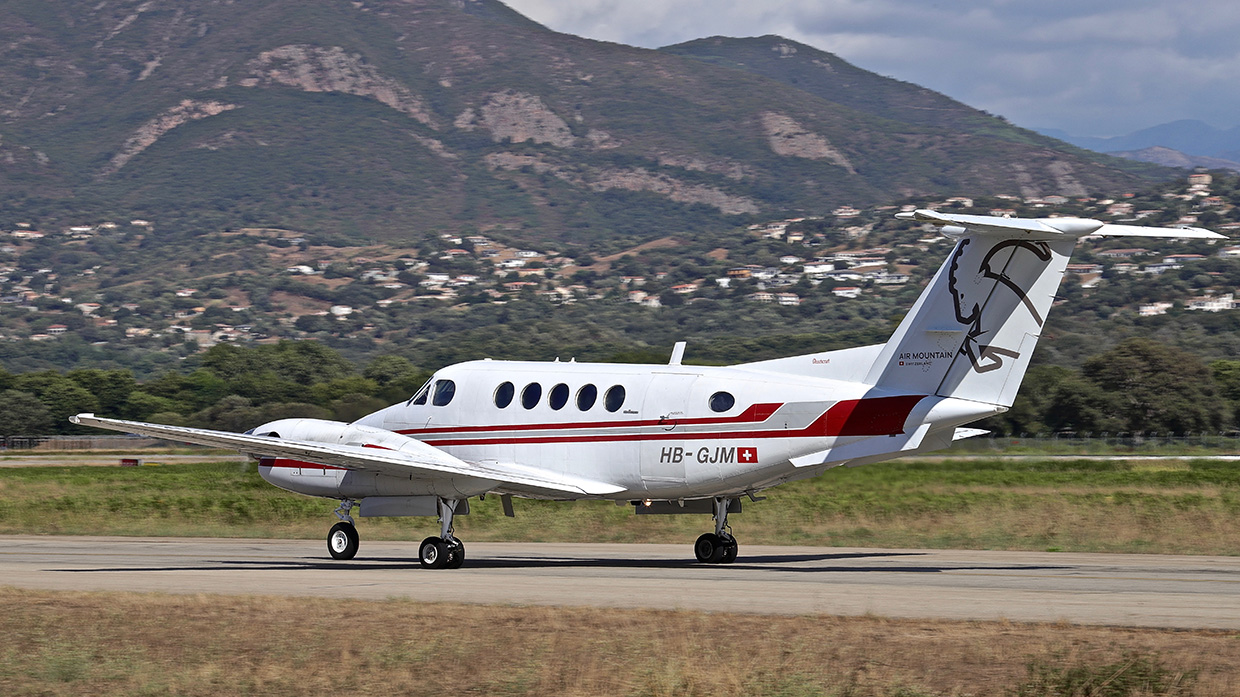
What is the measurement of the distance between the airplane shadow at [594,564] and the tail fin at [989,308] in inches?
147

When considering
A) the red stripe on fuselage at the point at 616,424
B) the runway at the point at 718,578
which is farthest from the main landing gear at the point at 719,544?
the red stripe on fuselage at the point at 616,424

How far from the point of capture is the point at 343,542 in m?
30.0

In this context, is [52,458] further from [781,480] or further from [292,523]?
[781,480]

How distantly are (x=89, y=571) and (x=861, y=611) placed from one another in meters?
14.9

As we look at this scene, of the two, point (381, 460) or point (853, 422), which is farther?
point (381, 460)

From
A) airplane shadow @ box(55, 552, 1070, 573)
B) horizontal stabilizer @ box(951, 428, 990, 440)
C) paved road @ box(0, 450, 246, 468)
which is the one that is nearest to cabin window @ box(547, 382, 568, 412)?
airplane shadow @ box(55, 552, 1070, 573)

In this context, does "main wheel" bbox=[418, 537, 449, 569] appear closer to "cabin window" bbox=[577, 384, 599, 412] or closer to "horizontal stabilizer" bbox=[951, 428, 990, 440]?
"cabin window" bbox=[577, 384, 599, 412]

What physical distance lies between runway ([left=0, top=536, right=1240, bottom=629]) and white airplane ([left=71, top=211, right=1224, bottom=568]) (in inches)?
62.1

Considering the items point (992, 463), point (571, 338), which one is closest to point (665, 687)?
point (992, 463)

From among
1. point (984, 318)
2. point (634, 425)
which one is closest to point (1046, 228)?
point (984, 318)

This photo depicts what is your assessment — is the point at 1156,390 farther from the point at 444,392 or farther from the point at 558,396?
the point at 558,396

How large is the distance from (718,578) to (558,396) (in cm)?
543

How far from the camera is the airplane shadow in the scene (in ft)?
87.8

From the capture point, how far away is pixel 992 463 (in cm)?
5188
